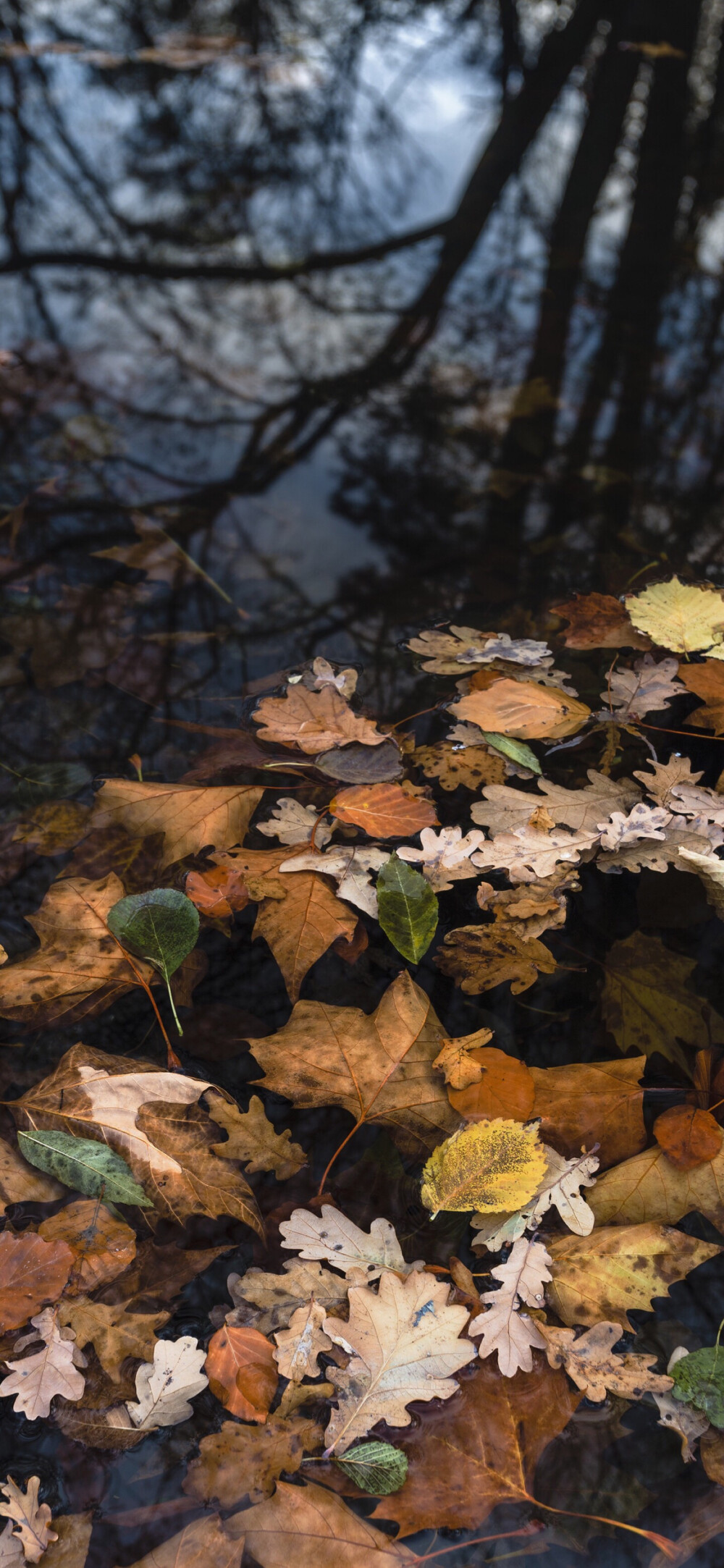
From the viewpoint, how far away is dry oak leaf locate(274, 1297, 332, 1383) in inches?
34.9

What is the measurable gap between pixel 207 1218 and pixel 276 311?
9.24ft

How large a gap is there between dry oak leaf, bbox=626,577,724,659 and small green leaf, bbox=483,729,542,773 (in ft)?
1.17

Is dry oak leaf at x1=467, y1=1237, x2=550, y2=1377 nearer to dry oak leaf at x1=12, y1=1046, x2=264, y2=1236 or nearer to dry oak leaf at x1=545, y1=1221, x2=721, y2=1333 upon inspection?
dry oak leaf at x1=545, y1=1221, x2=721, y2=1333

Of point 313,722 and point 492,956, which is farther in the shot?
point 313,722

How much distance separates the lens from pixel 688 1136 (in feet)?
3.41

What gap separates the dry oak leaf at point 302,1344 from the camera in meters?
0.89

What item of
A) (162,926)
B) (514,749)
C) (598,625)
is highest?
(598,625)

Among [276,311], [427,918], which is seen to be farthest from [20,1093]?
[276,311]

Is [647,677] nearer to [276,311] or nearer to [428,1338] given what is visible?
[428,1338]

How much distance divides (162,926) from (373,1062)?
322mm

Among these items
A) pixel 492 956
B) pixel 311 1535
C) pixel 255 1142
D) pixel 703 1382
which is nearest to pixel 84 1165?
pixel 255 1142

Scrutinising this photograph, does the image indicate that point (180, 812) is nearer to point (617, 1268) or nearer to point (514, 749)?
point (514, 749)

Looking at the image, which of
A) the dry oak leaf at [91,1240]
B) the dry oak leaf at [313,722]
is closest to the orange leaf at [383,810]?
the dry oak leaf at [313,722]

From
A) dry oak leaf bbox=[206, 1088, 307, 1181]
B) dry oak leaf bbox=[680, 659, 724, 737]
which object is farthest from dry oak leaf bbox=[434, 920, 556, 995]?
dry oak leaf bbox=[680, 659, 724, 737]
